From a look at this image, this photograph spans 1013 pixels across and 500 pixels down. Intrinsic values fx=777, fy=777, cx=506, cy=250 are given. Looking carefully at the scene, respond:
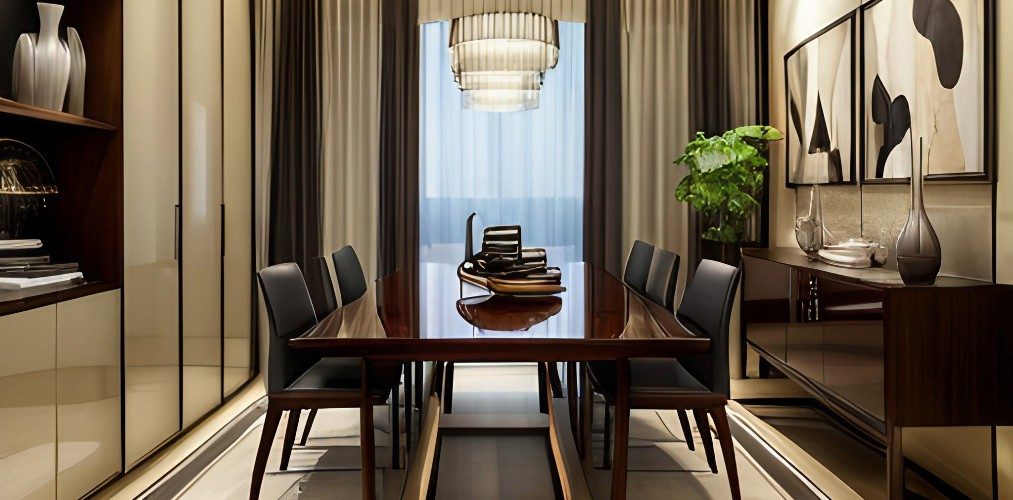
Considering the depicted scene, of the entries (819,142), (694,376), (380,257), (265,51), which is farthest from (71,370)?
(819,142)

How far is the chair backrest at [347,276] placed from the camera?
367cm

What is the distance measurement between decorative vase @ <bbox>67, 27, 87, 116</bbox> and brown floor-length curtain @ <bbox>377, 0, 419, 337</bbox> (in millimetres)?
2460

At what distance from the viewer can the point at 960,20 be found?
112 inches

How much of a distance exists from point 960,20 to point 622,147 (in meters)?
2.65

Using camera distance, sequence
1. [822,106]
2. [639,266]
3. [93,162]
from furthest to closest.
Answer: [822,106] < [639,266] < [93,162]

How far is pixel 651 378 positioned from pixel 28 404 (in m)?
2.05

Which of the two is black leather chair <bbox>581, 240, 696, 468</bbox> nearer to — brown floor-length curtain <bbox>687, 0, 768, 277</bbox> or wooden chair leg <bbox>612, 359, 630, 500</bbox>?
wooden chair leg <bbox>612, 359, 630, 500</bbox>

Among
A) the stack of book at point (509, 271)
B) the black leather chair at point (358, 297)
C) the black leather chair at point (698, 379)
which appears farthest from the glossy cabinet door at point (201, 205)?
the black leather chair at point (698, 379)

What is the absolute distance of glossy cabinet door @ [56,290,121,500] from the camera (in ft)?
8.70

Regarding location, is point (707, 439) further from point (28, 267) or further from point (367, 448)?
point (28, 267)

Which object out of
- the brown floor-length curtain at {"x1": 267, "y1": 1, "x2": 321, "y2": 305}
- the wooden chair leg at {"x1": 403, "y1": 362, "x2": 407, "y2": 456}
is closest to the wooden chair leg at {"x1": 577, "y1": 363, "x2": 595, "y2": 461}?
the wooden chair leg at {"x1": 403, "y1": 362, "x2": 407, "y2": 456}

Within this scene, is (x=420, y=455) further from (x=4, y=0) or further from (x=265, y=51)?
(x=265, y=51)

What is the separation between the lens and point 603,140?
209 inches

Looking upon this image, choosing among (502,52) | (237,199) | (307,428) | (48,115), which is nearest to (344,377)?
(307,428)
